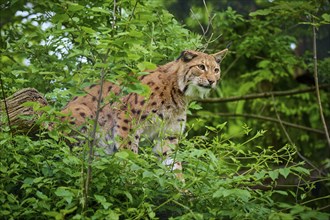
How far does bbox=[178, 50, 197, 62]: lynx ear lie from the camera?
8.68 m

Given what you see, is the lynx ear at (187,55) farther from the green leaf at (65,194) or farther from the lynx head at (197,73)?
the green leaf at (65,194)

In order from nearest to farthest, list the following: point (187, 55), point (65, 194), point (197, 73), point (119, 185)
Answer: point (65, 194) → point (119, 185) → point (187, 55) → point (197, 73)

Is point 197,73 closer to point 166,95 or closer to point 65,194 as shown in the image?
point 166,95

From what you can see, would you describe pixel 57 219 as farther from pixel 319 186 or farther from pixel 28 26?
pixel 319 186

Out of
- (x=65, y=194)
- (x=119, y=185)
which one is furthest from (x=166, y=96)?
(x=65, y=194)

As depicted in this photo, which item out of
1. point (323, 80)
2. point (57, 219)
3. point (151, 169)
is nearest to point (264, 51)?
point (323, 80)

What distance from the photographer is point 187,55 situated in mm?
8703

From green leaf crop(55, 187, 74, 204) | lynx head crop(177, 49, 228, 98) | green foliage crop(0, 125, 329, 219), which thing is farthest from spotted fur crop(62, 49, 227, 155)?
green leaf crop(55, 187, 74, 204)

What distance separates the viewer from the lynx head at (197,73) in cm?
878

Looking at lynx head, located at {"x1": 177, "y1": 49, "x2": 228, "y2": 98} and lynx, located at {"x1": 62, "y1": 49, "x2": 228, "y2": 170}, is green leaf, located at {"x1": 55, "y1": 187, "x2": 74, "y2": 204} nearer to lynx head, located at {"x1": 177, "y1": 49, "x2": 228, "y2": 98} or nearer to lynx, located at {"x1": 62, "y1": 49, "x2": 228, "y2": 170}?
lynx, located at {"x1": 62, "y1": 49, "x2": 228, "y2": 170}

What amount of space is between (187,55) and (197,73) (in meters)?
0.31

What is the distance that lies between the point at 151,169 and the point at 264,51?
6440mm

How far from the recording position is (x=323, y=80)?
11.0 metres

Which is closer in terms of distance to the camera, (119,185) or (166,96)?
(119,185)
